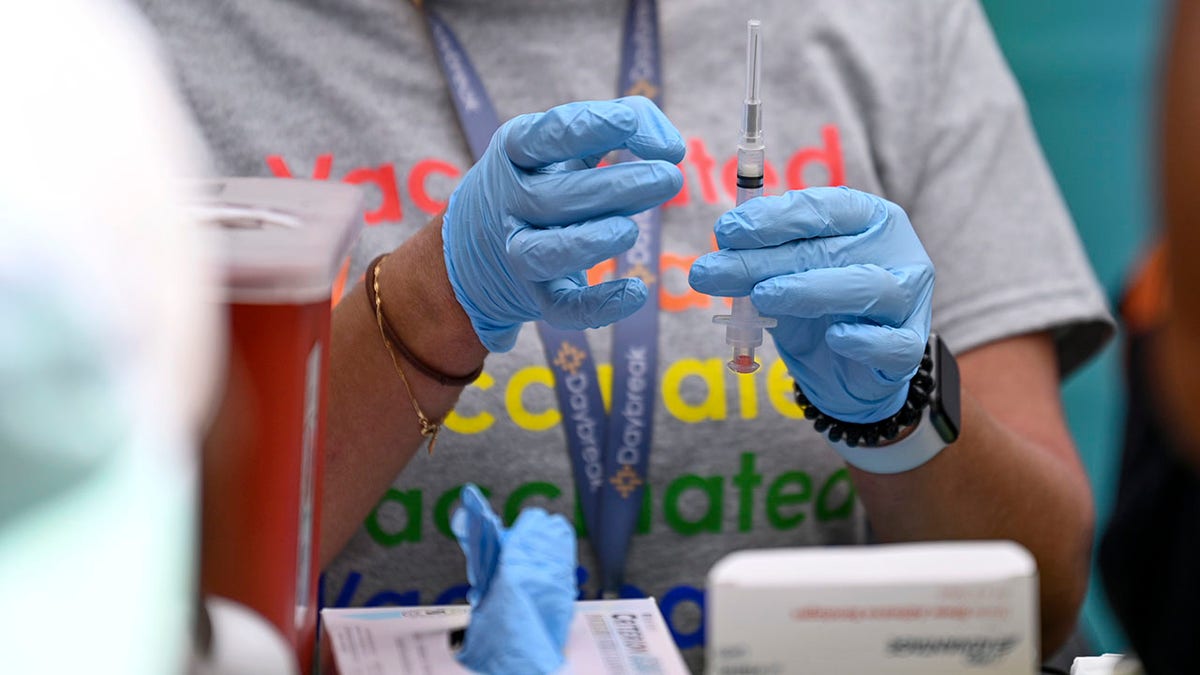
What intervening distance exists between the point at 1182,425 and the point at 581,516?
966 millimetres

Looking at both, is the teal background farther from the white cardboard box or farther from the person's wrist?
the white cardboard box

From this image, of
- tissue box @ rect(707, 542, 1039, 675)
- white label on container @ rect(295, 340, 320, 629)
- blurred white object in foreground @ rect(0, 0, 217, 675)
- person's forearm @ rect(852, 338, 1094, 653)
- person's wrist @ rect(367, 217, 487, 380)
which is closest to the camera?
blurred white object in foreground @ rect(0, 0, 217, 675)

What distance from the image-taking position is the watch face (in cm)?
119

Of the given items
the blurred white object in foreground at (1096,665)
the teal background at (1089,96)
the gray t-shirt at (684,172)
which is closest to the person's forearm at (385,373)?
the gray t-shirt at (684,172)

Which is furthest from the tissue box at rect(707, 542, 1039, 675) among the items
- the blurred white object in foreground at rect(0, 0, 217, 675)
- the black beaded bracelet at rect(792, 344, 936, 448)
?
the black beaded bracelet at rect(792, 344, 936, 448)

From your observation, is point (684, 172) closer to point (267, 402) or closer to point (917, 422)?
point (917, 422)

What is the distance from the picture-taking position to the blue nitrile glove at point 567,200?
1000mm

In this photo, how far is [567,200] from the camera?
1.02 meters

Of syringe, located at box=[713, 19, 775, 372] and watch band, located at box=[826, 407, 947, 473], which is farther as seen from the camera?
watch band, located at box=[826, 407, 947, 473]

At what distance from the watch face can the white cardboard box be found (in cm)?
40

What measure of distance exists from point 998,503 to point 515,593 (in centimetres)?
66

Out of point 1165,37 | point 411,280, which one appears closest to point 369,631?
point 411,280

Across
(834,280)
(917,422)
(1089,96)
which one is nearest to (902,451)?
(917,422)

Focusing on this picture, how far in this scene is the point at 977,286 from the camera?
1430 mm
